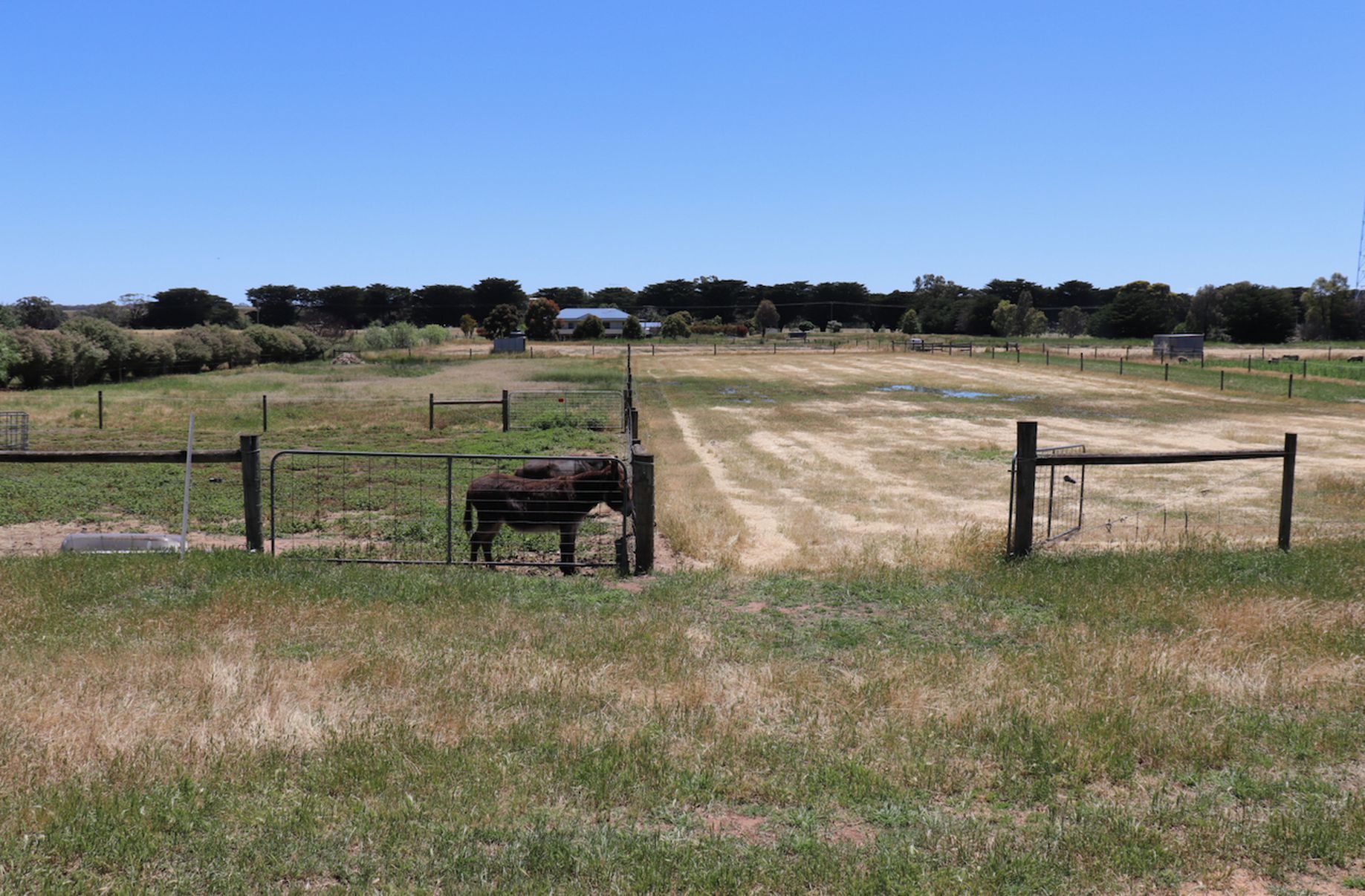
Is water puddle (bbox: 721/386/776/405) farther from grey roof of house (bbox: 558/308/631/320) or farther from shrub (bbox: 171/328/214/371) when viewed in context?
grey roof of house (bbox: 558/308/631/320)

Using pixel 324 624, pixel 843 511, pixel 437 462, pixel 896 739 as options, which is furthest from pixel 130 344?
pixel 896 739

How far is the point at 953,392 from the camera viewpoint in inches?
2067

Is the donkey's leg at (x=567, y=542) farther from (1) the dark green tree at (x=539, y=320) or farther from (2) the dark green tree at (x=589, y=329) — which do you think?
(1) the dark green tree at (x=539, y=320)

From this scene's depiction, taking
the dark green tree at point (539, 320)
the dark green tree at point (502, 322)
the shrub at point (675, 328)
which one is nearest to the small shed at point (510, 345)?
the dark green tree at point (502, 322)

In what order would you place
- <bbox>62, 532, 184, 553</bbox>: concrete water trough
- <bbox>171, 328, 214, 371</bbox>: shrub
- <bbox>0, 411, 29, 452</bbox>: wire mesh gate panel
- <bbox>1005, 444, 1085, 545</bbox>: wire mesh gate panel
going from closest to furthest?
1. <bbox>62, 532, 184, 553</bbox>: concrete water trough
2. <bbox>1005, 444, 1085, 545</bbox>: wire mesh gate panel
3. <bbox>0, 411, 29, 452</bbox>: wire mesh gate panel
4. <bbox>171, 328, 214, 371</bbox>: shrub

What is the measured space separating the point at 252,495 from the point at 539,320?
133390mm

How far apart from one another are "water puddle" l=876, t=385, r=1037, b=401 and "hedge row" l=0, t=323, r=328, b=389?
136 ft

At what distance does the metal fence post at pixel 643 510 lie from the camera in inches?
439

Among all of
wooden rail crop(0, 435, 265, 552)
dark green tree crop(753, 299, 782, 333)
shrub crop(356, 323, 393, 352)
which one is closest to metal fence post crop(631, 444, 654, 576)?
wooden rail crop(0, 435, 265, 552)

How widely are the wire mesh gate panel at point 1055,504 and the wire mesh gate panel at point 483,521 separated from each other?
4.89 metres

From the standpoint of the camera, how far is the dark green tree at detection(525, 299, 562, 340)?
14225cm

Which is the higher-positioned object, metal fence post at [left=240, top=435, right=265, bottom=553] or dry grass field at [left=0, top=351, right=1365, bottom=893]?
metal fence post at [left=240, top=435, right=265, bottom=553]

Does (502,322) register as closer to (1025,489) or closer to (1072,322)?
(1072,322)

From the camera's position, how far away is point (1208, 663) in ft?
24.6
